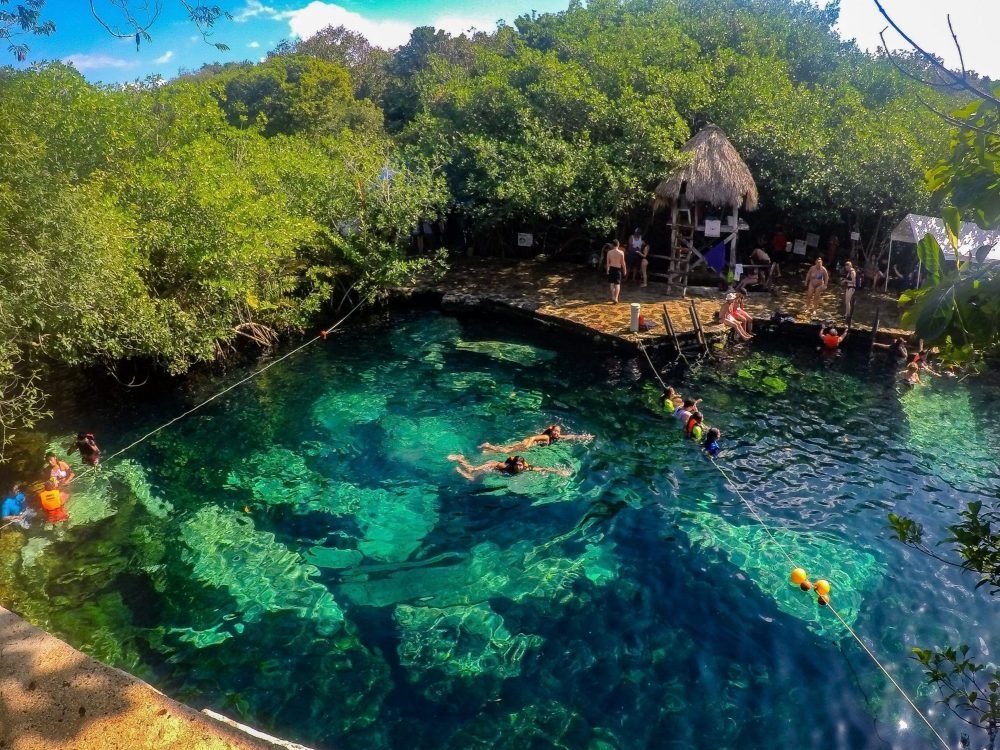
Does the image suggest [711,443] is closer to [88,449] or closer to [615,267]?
[615,267]

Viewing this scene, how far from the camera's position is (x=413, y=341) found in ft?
65.8

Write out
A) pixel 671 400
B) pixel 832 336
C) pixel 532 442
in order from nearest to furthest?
pixel 532 442, pixel 671 400, pixel 832 336

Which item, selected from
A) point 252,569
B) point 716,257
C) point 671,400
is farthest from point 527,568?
point 716,257

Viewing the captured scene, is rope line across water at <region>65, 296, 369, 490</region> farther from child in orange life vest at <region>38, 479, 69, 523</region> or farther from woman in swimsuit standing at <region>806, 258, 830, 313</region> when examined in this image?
woman in swimsuit standing at <region>806, 258, 830, 313</region>

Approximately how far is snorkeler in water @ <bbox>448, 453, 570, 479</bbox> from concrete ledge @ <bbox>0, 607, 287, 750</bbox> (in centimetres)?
674

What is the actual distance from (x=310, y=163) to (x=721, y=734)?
18484 millimetres

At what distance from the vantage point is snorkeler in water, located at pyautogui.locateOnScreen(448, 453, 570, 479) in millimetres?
12305

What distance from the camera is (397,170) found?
2209cm

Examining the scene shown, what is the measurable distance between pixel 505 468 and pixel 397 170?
44.6 ft

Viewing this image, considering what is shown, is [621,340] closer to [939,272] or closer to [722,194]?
[722,194]

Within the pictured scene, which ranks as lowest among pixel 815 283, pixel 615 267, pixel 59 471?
pixel 59 471

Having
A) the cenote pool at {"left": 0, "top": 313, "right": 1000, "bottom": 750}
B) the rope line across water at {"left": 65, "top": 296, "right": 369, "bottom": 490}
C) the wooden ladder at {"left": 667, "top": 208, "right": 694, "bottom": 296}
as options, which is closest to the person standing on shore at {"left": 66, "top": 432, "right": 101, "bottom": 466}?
the rope line across water at {"left": 65, "top": 296, "right": 369, "bottom": 490}

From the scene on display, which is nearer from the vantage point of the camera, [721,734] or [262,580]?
[721,734]

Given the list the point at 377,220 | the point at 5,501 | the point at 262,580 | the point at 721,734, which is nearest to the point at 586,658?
the point at 721,734
